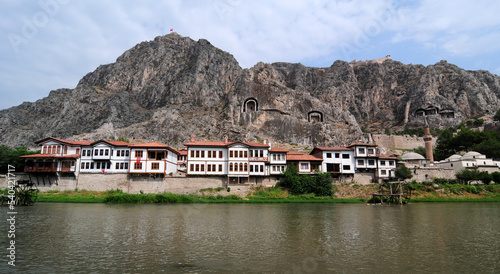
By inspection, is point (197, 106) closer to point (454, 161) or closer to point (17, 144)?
point (17, 144)

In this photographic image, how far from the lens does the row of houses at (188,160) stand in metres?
54.1

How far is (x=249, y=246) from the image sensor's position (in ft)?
59.1

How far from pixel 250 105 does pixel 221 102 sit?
1170 centimetres

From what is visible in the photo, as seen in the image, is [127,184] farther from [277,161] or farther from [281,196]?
[277,161]

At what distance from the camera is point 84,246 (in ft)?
57.8

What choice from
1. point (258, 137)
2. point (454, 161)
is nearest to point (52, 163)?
point (258, 137)

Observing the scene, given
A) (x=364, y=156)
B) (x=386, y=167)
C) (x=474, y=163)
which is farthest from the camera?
(x=474, y=163)

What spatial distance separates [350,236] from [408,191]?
3913 centimetres

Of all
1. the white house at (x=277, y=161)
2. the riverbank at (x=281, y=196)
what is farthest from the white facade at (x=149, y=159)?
the white house at (x=277, y=161)

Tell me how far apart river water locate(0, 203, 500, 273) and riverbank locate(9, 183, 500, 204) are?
766 inches

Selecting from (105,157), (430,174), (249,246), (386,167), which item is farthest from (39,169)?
(430,174)

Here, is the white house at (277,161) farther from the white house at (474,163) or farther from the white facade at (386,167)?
the white house at (474,163)

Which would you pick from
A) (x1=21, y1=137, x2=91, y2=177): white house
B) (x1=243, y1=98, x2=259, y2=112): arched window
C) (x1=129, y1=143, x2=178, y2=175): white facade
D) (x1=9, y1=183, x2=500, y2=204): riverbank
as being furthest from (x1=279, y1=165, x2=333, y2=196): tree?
(x1=243, y1=98, x2=259, y2=112): arched window

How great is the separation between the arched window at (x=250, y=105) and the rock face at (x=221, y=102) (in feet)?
1.28
